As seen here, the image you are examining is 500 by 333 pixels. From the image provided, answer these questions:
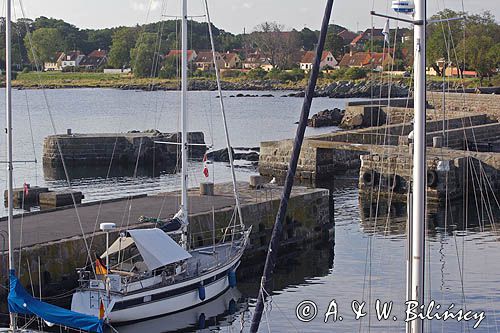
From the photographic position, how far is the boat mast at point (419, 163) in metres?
11.9

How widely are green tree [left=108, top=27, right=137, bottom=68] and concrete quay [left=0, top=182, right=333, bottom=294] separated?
15005 centimetres

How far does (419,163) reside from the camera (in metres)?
12.0

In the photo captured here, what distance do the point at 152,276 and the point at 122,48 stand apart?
536 feet

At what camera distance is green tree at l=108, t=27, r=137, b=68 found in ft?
599

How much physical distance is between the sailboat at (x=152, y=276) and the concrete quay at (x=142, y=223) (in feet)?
4.54

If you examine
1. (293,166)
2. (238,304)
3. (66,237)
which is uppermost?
(293,166)

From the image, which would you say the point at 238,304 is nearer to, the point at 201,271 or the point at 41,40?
the point at 201,271

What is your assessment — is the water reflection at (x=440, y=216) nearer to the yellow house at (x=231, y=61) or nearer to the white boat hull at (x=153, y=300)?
the white boat hull at (x=153, y=300)

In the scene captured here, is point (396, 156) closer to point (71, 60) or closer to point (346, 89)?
point (346, 89)

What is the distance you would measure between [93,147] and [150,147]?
11.6 feet

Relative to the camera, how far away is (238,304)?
25.2 m

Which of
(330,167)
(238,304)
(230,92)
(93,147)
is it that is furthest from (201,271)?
(230,92)

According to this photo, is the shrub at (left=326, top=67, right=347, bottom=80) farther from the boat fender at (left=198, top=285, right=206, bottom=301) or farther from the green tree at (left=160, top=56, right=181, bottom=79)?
the boat fender at (left=198, top=285, right=206, bottom=301)

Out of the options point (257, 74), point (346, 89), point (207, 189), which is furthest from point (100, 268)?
point (257, 74)
